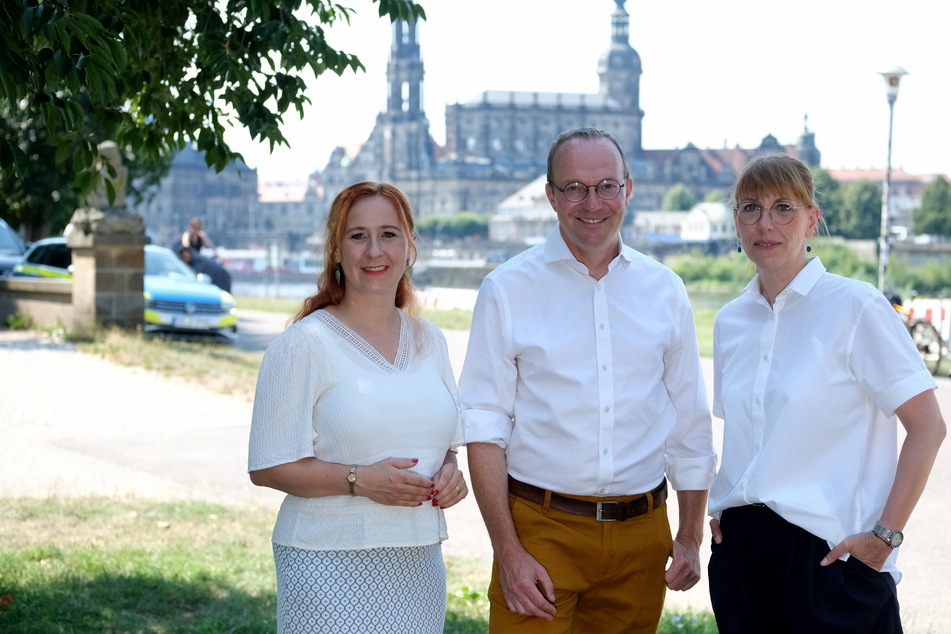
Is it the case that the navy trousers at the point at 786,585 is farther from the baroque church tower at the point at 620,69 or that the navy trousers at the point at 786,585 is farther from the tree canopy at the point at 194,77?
the baroque church tower at the point at 620,69

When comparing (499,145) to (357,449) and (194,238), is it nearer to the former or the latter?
(194,238)

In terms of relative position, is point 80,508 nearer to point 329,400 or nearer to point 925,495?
point 329,400

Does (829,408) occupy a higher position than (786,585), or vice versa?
(829,408)

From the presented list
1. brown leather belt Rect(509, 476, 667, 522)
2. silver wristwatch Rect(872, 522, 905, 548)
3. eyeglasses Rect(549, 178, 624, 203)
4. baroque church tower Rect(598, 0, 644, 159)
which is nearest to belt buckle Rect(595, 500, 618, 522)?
brown leather belt Rect(509, 476, 667, 522)

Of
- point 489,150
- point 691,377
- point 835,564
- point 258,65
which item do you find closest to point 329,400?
point 691,377

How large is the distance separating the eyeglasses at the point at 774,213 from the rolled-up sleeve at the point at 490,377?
554 millimetres

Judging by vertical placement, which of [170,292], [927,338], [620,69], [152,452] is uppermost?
[620,69]

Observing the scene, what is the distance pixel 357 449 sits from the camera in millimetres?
2320

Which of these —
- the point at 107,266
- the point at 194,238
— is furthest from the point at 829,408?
the point at 194,238

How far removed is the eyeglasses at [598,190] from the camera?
8.45 ft

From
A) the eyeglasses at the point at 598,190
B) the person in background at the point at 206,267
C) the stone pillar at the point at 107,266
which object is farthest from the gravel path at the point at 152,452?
the person in background at the point at 206,267

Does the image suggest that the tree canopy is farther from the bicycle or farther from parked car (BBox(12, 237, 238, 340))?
the bicycle

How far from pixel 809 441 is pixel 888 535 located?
231 mm

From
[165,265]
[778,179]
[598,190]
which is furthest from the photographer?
[165,265]
